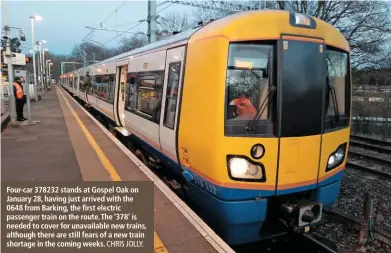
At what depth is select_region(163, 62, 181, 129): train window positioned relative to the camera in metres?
4.98

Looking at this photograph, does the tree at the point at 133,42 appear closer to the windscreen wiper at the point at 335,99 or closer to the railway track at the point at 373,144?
the railway track at the point at 373,144

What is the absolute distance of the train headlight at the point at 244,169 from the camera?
384 centimetres

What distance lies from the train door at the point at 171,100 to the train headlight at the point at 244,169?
124 centimetres

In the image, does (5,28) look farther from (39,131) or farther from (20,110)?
(39,131)

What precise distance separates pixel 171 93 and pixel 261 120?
1692 mm

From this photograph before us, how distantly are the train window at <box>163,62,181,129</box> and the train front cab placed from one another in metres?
0.63

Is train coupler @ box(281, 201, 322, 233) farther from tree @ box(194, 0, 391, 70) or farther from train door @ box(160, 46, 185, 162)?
tree @ box(194, 0, 391, 70)

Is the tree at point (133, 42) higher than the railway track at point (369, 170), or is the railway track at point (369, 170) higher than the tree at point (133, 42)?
the tree at point (133, 42)

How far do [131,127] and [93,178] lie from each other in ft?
8.39

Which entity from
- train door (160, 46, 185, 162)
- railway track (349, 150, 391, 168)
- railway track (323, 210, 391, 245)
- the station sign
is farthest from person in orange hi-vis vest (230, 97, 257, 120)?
the station sign

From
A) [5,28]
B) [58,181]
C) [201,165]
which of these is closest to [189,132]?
[201,165]

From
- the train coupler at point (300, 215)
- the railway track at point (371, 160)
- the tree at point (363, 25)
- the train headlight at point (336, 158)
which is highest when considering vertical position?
the tree at point (363, 25)

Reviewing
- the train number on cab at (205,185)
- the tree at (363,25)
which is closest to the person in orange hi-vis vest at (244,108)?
the train number on cab at (205,185)

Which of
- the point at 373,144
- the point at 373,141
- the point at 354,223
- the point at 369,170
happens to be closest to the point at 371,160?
the point at 369,170
